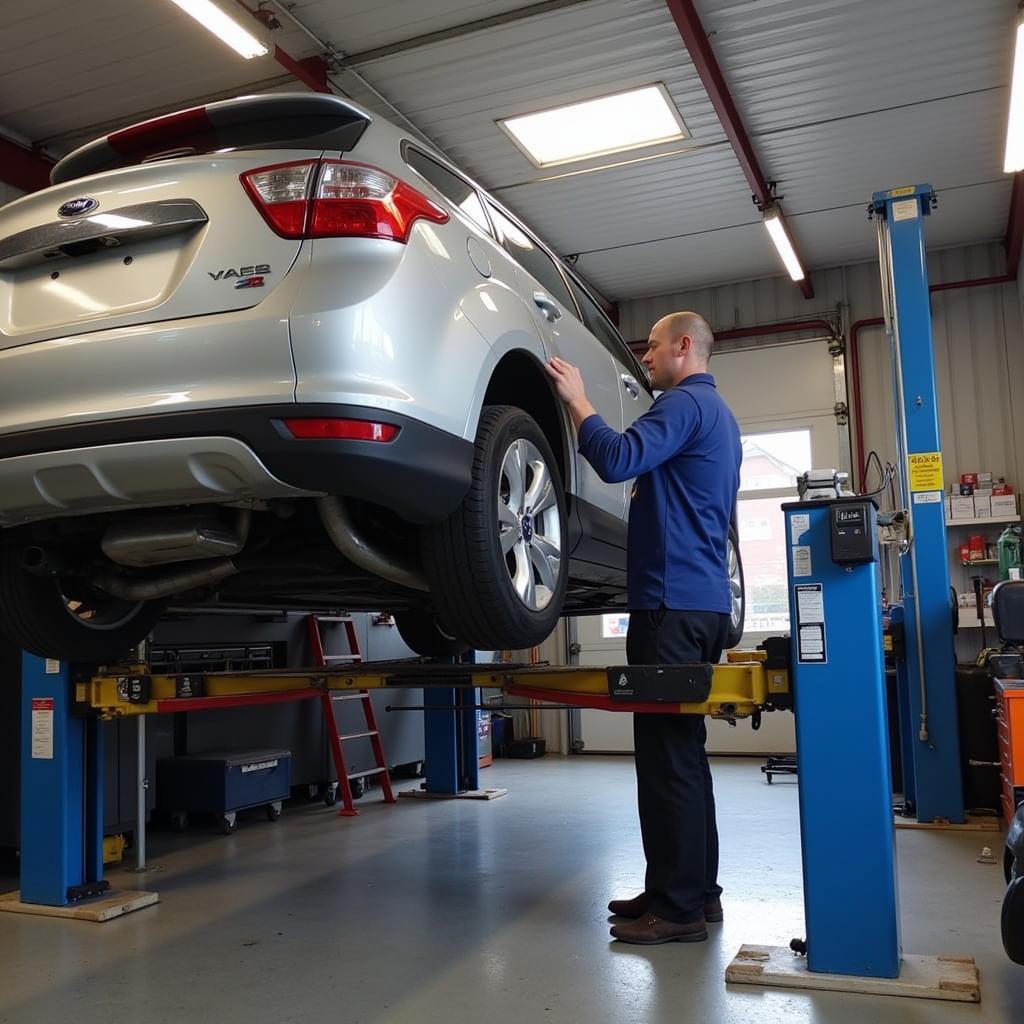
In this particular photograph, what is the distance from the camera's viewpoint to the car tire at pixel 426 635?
4742 mm

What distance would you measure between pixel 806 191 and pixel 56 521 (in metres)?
6.66

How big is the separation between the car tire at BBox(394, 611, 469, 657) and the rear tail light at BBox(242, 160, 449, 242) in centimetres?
284

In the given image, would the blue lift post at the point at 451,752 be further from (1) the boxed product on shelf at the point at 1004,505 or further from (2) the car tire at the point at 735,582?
(1) the boxed product on shelf at the point at 1004,505

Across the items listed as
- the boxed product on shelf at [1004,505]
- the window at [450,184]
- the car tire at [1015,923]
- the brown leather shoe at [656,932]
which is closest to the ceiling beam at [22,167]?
the window at [450,184]

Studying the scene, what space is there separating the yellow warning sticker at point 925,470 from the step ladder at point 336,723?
3.31 m

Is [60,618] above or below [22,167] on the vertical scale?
below

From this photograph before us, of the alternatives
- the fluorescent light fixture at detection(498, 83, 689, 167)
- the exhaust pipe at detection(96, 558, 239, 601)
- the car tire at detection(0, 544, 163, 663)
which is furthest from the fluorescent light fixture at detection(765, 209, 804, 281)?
the exhaust pipe at detection(96, 558, 239, 601)

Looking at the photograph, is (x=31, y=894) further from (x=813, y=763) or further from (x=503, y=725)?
(x=503, y=725)

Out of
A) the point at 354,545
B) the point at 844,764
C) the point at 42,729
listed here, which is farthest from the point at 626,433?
the point at 42,729

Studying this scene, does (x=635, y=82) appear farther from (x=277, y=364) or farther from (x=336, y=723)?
(x=277, y=364)

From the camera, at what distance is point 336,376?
6.27 feet

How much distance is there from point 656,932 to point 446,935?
2.26 ft

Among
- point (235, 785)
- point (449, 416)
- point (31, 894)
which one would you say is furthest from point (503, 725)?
point (449, 416)

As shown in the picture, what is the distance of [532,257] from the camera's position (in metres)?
3.26
